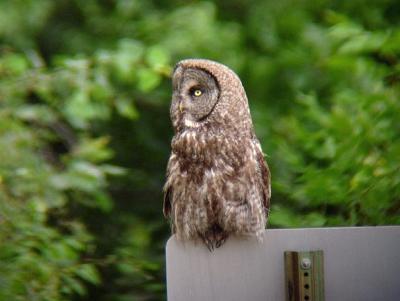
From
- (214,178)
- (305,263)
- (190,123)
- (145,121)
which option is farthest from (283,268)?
(145,121)

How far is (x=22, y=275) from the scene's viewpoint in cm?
421

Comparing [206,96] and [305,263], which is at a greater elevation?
[206,96]

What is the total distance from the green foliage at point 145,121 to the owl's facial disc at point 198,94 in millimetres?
475

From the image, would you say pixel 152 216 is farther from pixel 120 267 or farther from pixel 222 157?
pixel 222 157

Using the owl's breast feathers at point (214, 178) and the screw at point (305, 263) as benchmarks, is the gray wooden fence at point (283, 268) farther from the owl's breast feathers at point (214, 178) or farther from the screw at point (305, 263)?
the owl's breast feathers at point (214, 178)

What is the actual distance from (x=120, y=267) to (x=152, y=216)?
1.04 meters

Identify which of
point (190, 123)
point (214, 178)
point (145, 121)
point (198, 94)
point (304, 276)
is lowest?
point (304, 276)

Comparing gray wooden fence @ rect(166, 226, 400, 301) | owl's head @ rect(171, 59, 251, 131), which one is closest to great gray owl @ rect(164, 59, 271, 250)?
owl's head @ rect(171, 59, 251, 131)

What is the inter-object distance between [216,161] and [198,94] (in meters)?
0.27

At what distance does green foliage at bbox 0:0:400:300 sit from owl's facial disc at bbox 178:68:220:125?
18.7 inches

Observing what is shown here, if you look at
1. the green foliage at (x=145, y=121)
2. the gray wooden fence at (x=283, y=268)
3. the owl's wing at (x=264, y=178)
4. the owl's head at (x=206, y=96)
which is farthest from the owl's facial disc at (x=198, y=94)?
the gray wooden fence at (x=283, y=268)

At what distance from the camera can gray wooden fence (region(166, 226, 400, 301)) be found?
7.13 ft

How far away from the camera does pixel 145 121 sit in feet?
19.0

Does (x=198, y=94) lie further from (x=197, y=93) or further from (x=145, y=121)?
(x=145, y=121)
